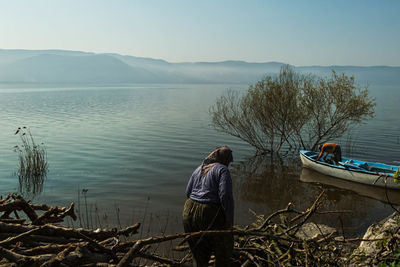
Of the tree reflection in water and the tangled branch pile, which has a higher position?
the tangled branch pile

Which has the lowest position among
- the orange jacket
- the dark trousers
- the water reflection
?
the water reflection

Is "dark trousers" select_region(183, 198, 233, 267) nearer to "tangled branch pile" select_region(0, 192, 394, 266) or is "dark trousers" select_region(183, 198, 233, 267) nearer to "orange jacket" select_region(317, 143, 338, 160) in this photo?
"tangled branch pile" select_region(0, 192, 394, 266)

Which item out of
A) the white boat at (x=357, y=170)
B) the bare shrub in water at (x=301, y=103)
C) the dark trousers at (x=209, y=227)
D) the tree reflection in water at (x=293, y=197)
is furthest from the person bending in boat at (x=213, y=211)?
the bare shrub in water at (x=301, y=103)

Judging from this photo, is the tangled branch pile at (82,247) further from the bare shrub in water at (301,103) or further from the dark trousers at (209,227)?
the bare shrub in water at (301,103)

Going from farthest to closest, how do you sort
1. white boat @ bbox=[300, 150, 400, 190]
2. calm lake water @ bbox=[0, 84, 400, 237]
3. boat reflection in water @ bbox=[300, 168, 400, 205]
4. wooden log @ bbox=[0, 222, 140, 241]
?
1. white boat @ bbox=[300, 150, 400, 190]
2. boat reflection in water @ bbox=[300, 168, 400, 205]
3. calm lake water @ bbox=[0, 84, 400, 237]
4. wooden log @ bbox=[0, 222, 140, 241]

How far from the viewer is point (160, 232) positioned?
11.7 m

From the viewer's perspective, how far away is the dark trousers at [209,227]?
5070 mm

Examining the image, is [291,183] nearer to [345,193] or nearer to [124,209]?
[345,193]

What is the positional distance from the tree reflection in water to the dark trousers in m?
7.65

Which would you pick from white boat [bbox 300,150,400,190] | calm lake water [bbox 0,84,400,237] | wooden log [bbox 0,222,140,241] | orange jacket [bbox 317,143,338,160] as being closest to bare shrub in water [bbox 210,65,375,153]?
calm lake water [bbox 0,84,400,237]

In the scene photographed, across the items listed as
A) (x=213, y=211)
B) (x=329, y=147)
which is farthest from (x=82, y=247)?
(x=329, y=147)

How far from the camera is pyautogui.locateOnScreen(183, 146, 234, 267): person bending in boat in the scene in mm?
5031

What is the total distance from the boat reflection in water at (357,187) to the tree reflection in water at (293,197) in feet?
0.51

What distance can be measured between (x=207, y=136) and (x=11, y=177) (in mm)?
18382
